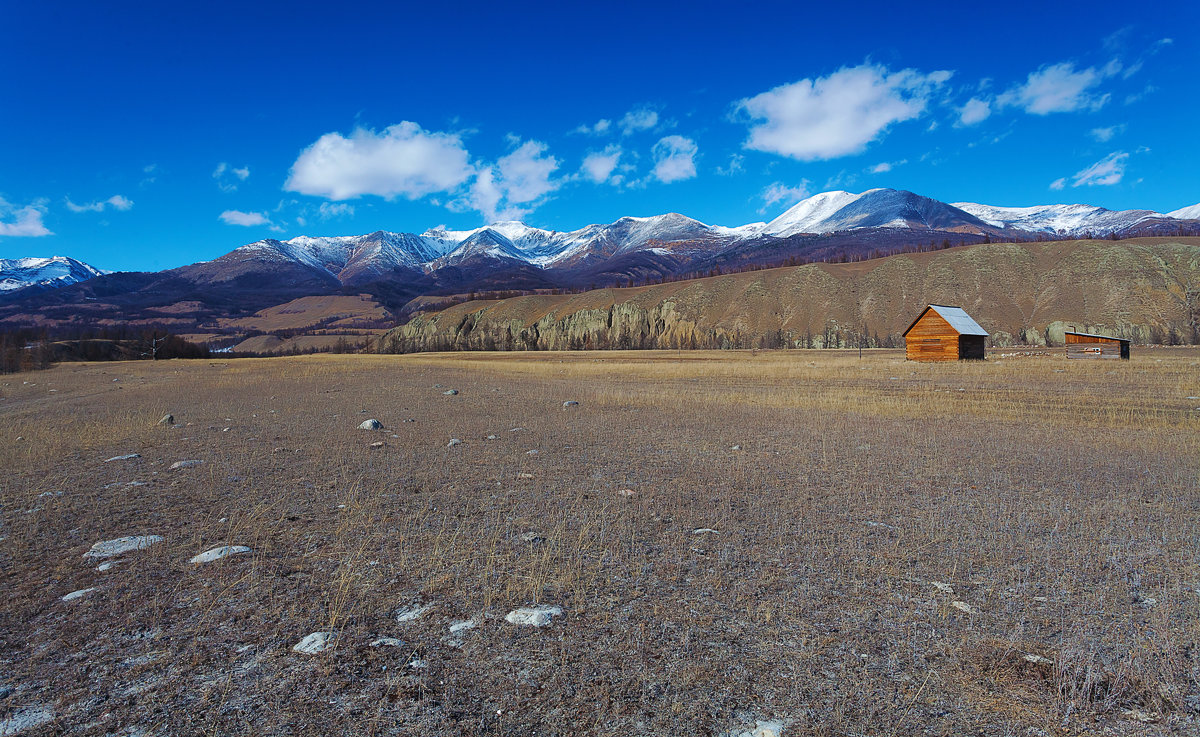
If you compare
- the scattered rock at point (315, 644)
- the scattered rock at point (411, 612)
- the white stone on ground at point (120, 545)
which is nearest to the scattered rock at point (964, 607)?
the scattered rock at point (411, 612)

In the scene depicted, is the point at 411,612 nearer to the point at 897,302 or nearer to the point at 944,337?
the point at 944,337

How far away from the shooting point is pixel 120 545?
6.27 m

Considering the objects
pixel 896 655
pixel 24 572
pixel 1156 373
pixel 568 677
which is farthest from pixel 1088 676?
pixel 1156 373

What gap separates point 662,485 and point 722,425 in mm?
6784

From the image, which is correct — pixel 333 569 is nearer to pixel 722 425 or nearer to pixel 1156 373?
pixel 722 425

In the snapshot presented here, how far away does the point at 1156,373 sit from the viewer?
28312 mm

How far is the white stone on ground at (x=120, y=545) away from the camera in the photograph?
6011 millimetres

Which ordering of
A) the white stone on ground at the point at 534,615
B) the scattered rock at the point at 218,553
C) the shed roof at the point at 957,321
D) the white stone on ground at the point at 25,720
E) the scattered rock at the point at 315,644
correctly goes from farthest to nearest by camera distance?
the shed roof at the point at 957,321
the scattered rock at the point at 218,553
the white stone on ground at the point at 534,615
the scattered rock at the point at 315,644
the white stone on ground at the point at 25,720

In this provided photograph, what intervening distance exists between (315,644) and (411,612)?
75 cm

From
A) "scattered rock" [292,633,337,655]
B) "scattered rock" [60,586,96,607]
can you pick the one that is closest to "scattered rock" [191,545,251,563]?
"scattered rock" [60,586,96,607]

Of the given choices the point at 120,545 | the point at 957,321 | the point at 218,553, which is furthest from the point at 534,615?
the point at 957,321

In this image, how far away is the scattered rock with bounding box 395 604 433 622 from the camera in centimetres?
459

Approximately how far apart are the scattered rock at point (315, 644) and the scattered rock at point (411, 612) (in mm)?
502

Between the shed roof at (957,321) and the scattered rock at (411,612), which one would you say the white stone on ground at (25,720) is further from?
the shed roof at (957,321)
